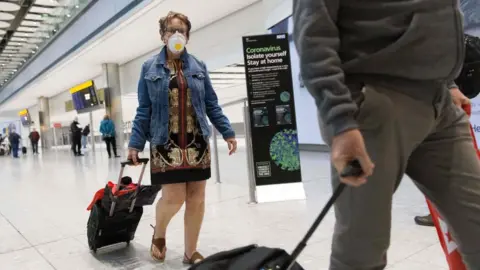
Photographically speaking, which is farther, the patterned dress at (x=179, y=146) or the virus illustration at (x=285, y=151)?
the virus illustration at (x=285, y=151)

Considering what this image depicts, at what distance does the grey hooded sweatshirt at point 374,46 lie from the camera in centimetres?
97

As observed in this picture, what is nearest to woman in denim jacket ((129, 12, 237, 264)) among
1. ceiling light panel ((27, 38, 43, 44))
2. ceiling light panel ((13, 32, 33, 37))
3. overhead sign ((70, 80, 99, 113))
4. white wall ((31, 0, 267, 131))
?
white wall ((31, 0, 267, 131))

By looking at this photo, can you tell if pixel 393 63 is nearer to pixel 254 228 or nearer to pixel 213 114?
pixel 213 114

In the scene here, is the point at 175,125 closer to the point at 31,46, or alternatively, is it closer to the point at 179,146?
the point at 179,146

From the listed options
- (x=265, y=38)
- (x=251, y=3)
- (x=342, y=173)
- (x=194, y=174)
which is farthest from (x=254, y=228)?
(x=251, y=3)

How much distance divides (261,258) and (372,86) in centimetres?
51

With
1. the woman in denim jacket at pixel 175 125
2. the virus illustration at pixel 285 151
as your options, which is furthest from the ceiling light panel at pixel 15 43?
the woman in denim jacket at pixel 175 125

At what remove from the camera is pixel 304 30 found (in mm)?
985

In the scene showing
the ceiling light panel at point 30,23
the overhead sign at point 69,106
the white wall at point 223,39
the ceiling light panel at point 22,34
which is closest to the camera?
the white wall at point 223,39

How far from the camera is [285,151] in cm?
421

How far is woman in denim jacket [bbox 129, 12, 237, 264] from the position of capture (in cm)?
235

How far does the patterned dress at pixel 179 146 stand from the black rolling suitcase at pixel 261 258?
4.37 feet

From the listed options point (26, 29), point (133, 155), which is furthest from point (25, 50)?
point (133, 155)

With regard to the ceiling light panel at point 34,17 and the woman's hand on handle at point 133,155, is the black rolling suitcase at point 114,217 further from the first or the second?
the ceiling light panel at point 34,17
